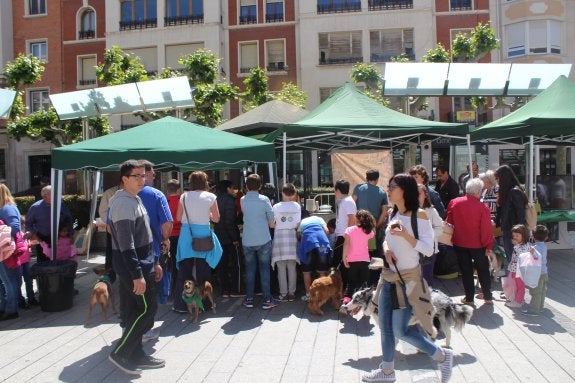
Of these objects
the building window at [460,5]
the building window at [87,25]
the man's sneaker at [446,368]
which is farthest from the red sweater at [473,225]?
the building window at [87,25]

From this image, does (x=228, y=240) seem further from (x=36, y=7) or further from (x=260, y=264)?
(x=36, y=7)

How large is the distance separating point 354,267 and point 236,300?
1.88 m

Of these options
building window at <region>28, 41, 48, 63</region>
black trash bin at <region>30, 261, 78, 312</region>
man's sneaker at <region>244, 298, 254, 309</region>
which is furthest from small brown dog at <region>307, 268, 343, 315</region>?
building window at <region>28, 41, 48, 63</region>

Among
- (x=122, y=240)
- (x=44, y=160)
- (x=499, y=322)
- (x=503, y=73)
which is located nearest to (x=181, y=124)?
(x=122, y=240)

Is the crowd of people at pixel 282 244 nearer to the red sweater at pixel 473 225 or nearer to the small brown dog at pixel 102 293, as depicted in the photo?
the red sweater at pixel 473 225

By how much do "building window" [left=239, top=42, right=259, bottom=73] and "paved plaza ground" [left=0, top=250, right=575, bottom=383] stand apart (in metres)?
24.2

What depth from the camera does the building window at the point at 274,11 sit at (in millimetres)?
29375

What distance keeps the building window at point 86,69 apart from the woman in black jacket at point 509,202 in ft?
92.7

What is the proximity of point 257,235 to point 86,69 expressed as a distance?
2789 centimetres

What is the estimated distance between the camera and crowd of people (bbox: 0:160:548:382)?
163 inches

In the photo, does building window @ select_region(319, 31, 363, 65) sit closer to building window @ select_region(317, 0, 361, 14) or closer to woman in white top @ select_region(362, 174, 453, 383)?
building window @ select_region(317, 0, 361, 14)

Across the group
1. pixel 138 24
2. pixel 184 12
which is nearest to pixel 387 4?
pixel 184 12

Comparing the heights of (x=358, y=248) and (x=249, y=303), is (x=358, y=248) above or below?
above

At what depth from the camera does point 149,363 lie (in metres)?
4.83
